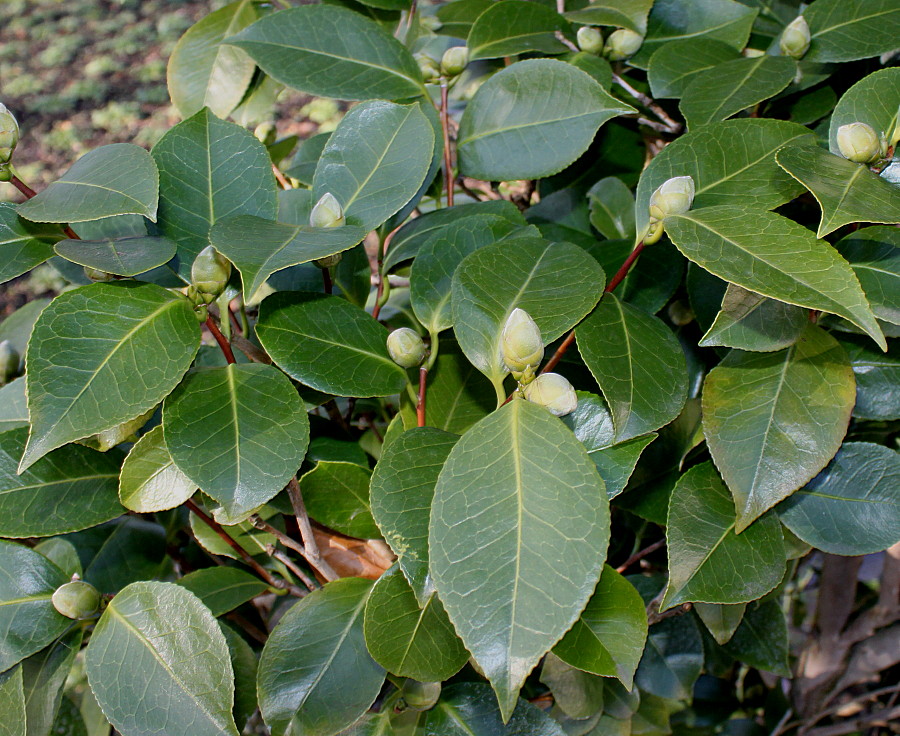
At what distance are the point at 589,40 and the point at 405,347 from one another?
0.47 meters

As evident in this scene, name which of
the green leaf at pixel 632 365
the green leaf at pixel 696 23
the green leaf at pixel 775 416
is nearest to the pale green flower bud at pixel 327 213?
the green leaf at pixel 632 365

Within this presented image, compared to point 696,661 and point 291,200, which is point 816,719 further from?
point 291,200

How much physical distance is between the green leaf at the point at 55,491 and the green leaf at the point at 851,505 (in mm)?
595

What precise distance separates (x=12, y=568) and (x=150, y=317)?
27 cm

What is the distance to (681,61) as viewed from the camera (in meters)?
0.85

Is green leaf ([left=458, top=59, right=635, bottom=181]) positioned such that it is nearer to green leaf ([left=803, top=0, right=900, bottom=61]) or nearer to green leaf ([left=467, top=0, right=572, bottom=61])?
green leaf ([left=467, top=0, right=572, bottom=61])

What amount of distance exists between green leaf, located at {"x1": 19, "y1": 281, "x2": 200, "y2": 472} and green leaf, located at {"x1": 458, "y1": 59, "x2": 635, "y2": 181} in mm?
356

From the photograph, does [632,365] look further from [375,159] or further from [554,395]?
[375,159]

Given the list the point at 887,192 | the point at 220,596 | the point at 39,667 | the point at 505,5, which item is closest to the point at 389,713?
the point at 220,596

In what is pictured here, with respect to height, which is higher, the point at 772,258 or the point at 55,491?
the point at 772,258

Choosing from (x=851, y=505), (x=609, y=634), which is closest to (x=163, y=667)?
(x=609, y=634)

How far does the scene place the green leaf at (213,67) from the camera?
3.32ft

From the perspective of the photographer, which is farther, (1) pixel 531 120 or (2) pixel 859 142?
(1) pixel 531 120

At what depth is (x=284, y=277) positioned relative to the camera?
29.5 inches
